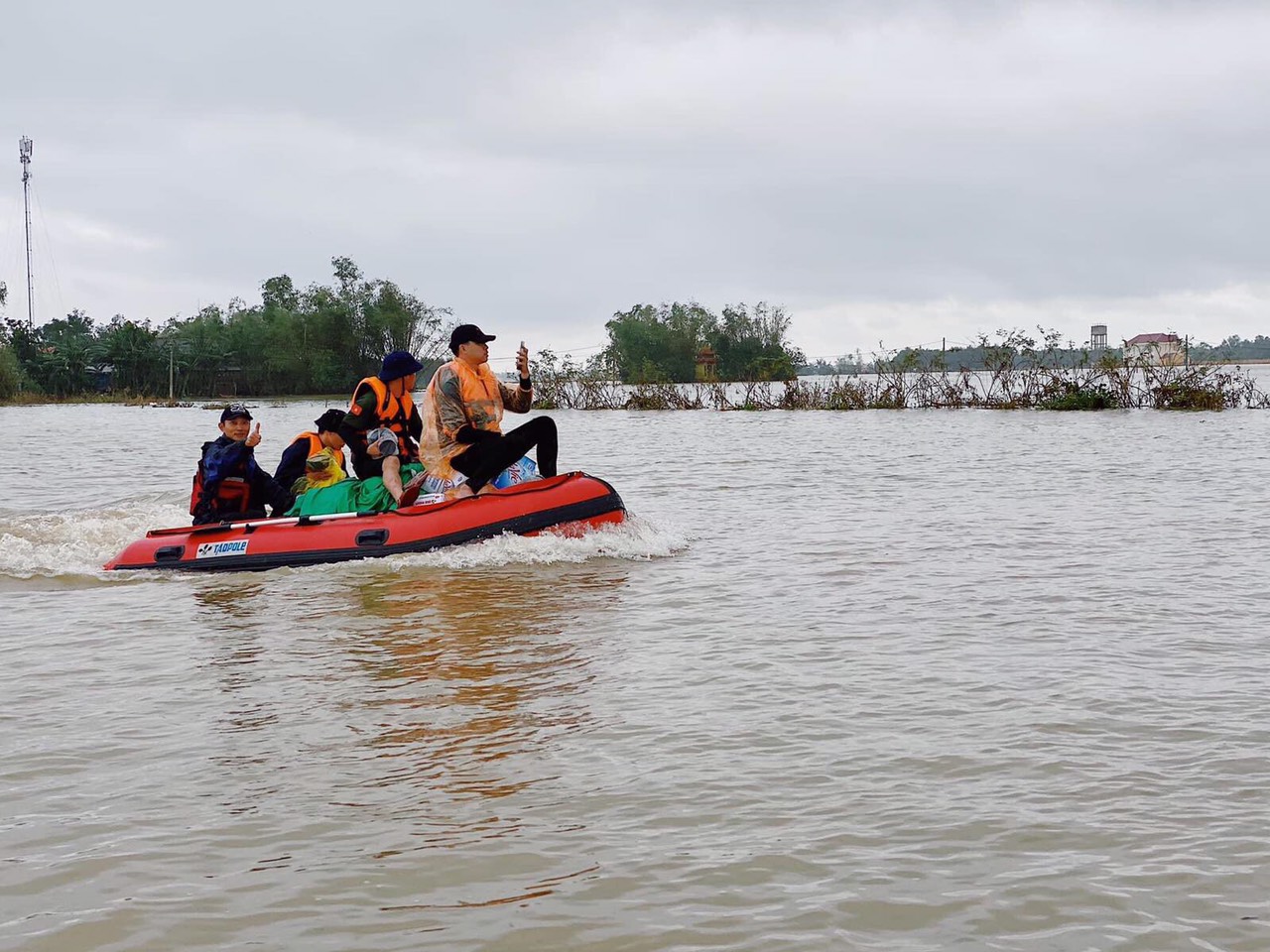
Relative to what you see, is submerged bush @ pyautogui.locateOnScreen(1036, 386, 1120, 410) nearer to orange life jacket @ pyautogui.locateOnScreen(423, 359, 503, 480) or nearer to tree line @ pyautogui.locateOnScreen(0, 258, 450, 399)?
orange life jacket @ pyautogui.locateOnScreen(423, 359, 503, 480)

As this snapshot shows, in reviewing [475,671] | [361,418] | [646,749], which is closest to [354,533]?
[361,418]

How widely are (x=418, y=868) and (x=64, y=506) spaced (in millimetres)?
11929

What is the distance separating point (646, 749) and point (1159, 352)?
3376 centimetres

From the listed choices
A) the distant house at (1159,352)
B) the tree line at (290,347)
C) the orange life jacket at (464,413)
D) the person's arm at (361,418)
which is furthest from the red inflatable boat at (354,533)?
the tree line at (290,347)

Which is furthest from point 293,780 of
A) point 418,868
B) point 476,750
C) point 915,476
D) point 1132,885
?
point 915,476

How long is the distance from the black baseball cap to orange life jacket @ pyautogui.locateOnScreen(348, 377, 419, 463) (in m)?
0.86

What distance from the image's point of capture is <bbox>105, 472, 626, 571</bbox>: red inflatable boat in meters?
9.16

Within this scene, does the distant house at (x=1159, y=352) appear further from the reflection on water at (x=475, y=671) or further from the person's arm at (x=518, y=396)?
the reflection on water at (x=475, y=671)

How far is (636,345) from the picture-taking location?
3723 inches

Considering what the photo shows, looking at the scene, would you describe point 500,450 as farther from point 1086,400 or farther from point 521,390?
point 1086,400

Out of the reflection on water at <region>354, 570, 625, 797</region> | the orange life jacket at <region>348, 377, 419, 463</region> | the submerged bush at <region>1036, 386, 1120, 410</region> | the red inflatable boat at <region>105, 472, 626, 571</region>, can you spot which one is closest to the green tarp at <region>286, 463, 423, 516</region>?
the orange life jacket at <region>348, 377, 419, 463</region>

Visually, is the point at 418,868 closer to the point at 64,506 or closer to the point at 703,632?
the point at 703,632

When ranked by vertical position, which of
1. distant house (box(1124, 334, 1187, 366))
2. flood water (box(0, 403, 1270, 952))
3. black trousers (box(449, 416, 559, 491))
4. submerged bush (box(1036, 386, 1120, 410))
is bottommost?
flood water (box(0, 403, 1270, 952))

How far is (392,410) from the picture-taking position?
994cm
